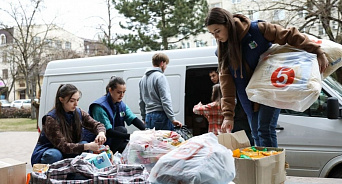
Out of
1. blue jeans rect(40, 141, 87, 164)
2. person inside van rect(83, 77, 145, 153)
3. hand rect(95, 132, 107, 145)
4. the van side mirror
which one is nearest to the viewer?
blue jeans rect(40, 141, 87, 164)

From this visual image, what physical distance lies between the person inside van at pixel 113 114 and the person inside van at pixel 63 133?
13.3 inches

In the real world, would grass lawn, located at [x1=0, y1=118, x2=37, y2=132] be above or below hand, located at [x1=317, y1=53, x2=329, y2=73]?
below

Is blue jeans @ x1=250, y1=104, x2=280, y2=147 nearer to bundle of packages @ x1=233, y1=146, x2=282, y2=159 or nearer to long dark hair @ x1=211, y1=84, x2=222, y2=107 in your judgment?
bundle of packages @ x1=233, y1=146, x2=282, y2=159

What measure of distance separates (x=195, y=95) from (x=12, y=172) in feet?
17.4

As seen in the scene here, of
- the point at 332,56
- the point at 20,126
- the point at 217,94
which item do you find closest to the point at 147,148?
the point at 332,56

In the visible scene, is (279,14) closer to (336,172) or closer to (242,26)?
(336,172)

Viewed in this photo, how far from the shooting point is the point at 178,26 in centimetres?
1806

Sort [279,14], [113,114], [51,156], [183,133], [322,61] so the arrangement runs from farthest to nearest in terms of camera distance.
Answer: [279,14]
[183,133]
[113,114]
[51,156]
[322,61]

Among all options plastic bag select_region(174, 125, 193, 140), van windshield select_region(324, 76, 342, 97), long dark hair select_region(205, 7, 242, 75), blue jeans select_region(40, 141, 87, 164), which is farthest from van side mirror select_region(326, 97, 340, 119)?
blue jeans select_region(40, 141, 87, 164)

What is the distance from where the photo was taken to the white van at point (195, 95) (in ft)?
15.1

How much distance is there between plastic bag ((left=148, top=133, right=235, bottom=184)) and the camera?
1.93 metres

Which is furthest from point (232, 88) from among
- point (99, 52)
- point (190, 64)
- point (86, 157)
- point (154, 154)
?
point (99, 52)

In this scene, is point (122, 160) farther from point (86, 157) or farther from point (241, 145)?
point (241, 145)

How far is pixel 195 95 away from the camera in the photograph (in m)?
7.24
